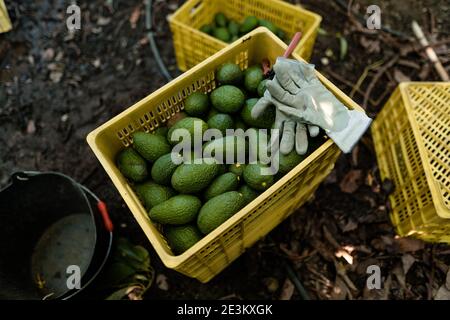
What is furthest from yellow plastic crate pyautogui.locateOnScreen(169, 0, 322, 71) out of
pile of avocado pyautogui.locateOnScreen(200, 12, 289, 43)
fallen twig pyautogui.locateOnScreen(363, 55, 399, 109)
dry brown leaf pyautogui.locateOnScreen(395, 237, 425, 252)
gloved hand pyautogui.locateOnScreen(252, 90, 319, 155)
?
dry brown leaf pyautogui.locateOnScreen(395, 237, 425, 252)

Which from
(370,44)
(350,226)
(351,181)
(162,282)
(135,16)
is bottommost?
(162,282)

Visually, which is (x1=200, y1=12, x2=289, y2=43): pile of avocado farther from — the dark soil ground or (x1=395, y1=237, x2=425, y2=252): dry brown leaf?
(x1=395, y1=237, x2=425, y2=252): dry brown leaf

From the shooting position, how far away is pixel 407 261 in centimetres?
263

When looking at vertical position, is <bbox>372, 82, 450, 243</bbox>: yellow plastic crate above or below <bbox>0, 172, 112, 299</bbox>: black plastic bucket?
above

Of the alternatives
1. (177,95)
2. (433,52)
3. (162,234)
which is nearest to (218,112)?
(177,95)

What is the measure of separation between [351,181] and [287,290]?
1037 mm

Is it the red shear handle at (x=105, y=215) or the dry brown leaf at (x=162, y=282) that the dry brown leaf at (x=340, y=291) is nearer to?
the dry brown leaf at (x=162, y=282)

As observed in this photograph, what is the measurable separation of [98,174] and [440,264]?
2855 millimetres

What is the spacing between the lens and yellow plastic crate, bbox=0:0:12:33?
3.36 meters

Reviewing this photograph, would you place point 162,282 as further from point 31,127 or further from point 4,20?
point 4,20

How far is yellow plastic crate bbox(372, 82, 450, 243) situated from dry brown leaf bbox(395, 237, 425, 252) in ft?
0.28

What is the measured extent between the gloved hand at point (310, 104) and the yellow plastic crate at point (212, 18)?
843 millimetres

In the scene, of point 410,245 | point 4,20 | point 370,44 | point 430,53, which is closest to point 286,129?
point 410,245

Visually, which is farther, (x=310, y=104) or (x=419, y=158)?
(x=419, y=158)
